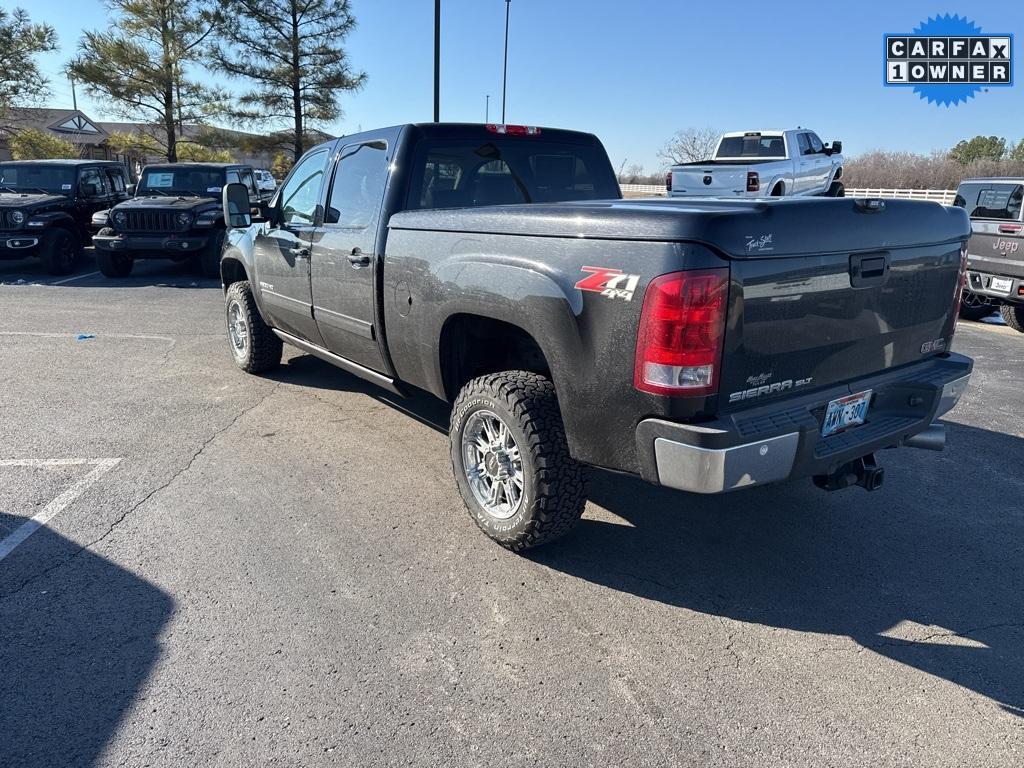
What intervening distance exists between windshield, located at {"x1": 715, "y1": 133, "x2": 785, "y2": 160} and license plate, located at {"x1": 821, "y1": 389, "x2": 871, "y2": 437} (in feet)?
45.7

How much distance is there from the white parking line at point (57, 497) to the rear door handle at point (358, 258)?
6.15ft

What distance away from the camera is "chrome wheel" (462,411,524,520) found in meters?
3.42

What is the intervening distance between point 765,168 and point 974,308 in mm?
5562

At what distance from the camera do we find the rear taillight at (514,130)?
464 centimetres

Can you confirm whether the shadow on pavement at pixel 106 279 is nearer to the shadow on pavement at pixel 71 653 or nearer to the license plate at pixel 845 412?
the shadow on pavement at pixel 71 653

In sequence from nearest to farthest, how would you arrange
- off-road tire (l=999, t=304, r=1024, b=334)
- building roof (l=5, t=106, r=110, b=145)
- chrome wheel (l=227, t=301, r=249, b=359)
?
chrome wheel (l=227, t=301, r=249, b=359), off-road tire (l=999, t=304, r=1024, b=334), building roof (l=5, t=106, r=110, b=145)

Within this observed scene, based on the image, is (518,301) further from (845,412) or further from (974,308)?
(974,308)

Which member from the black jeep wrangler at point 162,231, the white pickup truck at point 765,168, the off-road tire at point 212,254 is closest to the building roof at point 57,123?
the black jeep wrangler at point 162,231

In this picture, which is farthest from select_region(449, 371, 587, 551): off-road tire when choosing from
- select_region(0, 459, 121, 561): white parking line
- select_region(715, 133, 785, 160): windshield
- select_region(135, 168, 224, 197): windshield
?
select_region(715, 133, 785, 160): windshield

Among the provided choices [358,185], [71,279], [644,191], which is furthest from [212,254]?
[644,191]

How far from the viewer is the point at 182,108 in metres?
25.3

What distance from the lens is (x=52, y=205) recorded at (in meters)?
12.8

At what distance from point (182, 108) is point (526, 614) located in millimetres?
27084

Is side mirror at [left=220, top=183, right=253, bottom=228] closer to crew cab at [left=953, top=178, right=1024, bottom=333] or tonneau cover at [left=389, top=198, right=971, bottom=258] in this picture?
tonneau cover at [left=389, top=198, right=971, bottom=258]
